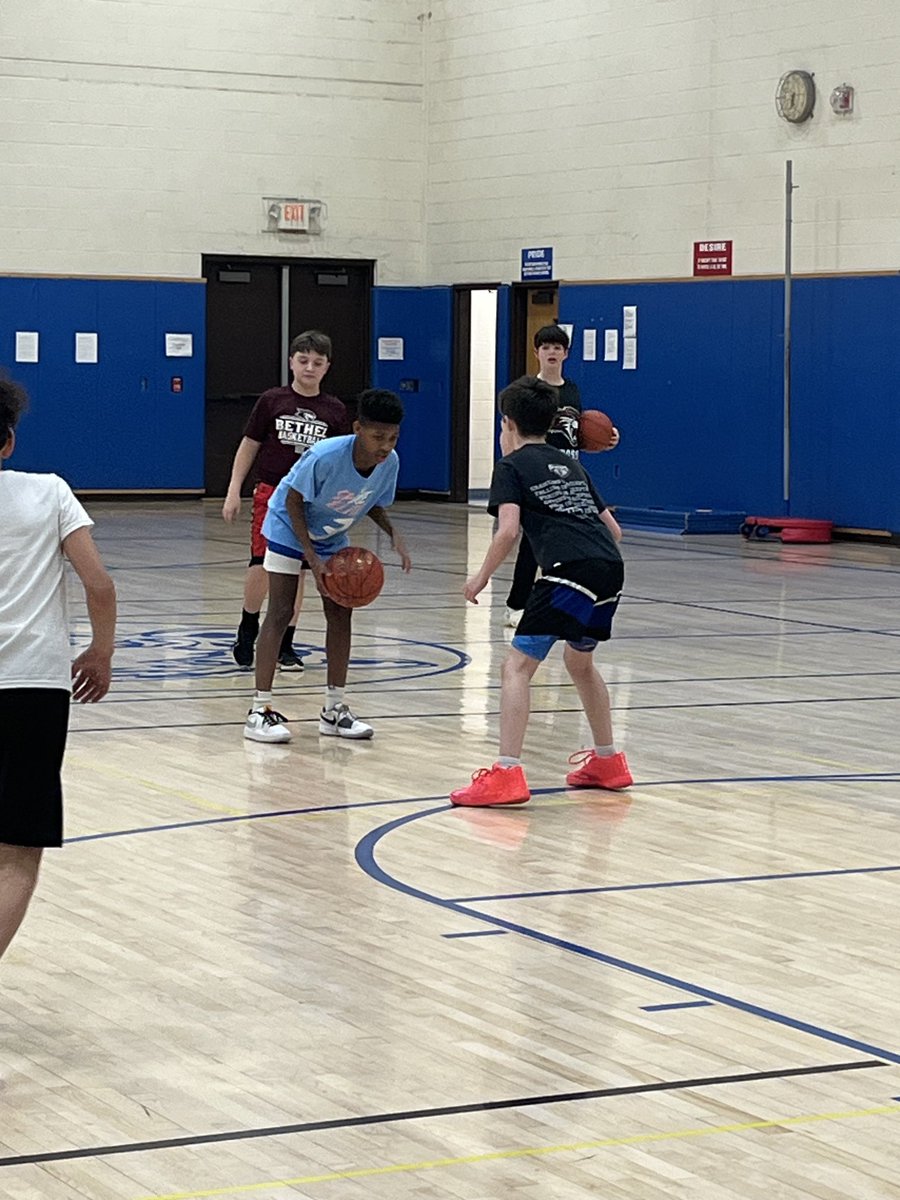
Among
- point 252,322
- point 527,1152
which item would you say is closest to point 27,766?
point 527,1152

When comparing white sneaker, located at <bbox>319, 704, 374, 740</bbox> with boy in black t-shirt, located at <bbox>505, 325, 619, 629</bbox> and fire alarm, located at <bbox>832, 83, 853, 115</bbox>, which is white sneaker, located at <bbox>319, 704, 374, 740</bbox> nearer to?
boy in black t-shirt, located at <bbox>505, 325, 619, 629</bbox>

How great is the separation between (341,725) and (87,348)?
50.5 feet

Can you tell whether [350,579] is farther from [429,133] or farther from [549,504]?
[429,133]

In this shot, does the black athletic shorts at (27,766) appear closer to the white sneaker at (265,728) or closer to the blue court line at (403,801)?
the blue court line at (403,801)

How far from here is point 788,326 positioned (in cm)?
1962

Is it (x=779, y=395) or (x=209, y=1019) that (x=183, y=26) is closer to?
(x=779, y=395)

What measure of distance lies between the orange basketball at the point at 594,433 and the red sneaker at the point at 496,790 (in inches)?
200

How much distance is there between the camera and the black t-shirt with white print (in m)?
7.53

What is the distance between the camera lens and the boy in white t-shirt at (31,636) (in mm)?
4492

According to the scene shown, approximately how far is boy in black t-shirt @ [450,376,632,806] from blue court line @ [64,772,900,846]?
261mm

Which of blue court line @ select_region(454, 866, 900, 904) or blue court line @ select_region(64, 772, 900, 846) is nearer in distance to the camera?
blue court line @ select_region(454, 866, 900, 904)

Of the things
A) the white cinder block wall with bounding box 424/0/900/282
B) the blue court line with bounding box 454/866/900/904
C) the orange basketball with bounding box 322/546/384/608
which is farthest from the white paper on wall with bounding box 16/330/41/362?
the blue court line with bounding box 454/866/900/904

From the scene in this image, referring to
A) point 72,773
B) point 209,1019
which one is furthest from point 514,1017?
point 72,773

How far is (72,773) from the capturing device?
316 inches
